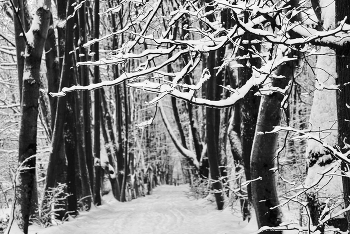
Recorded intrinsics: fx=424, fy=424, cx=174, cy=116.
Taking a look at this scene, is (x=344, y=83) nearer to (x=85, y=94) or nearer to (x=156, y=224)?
(x=156, y=224)

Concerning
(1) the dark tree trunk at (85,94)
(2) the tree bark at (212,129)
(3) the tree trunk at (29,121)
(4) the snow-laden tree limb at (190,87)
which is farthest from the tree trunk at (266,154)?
(1) the dark tree trunk at (85,94)

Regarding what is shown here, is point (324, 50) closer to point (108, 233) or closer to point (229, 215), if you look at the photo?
point (108, 233)

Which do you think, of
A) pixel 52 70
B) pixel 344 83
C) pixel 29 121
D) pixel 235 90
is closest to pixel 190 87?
pixel 235 90

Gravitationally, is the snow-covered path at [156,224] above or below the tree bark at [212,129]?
below

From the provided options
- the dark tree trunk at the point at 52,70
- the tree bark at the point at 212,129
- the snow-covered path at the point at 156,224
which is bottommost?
the snow-covered path at the point at 156,224

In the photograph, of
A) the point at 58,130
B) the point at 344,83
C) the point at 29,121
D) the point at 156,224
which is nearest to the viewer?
the point at 344,83

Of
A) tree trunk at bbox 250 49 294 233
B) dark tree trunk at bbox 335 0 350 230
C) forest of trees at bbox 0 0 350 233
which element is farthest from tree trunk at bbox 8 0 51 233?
dark tree trunk at bbox 335 0 350 230

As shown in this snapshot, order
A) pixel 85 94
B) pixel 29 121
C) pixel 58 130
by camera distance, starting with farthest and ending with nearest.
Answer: pixel 85 94 < pixel 58 130 < pixel 29 121

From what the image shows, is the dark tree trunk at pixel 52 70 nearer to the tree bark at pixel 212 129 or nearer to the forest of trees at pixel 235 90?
the forest of trees at pixel 235 90

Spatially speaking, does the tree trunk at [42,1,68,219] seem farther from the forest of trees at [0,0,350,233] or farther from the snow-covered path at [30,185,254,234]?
the snow-covered path at [30,185,254,234]

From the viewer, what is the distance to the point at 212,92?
12352 mm

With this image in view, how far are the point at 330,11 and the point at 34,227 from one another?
7.72 m

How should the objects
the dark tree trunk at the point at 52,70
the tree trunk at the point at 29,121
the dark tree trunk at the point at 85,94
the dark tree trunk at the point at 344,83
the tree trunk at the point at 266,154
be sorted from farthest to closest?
the dark tree trunk at the point at 85,94 < the dark tree trunk at the point at 52,70 < the tree trunk at the point at 29,121 < the tree trunk at the point at 266,154 < the dark tree trunk at the point at 344,83

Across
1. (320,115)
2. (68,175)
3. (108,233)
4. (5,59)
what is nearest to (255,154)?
(320,115)
